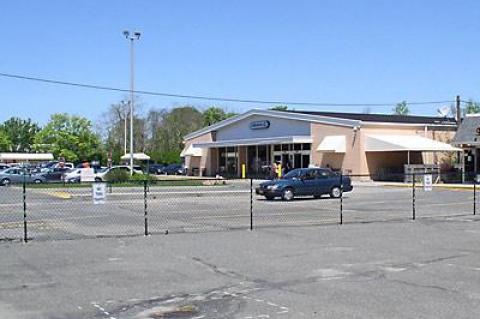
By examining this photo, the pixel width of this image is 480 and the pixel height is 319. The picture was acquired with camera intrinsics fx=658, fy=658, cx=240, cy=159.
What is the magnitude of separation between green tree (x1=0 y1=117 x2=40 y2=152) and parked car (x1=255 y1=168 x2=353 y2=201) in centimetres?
12605

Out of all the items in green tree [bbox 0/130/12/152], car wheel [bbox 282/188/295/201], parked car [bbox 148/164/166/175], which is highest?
green tree [bbox 0/130/12/152]

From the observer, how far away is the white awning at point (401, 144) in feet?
157

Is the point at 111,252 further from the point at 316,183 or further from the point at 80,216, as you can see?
the point at 316,183

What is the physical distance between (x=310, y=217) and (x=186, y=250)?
8433mm

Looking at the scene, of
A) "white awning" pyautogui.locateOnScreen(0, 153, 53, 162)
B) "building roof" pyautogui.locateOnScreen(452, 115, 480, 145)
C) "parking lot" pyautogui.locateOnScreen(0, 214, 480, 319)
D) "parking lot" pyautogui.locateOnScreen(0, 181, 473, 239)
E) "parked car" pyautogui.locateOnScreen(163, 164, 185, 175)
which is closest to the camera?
"parking lot" pyautogui.locateOnScreen(0, 214, 480, 319)

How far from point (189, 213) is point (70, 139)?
3564 inches

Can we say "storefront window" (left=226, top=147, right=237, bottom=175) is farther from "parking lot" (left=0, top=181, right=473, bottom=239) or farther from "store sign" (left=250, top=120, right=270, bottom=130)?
"parking lot" (left=0, top=181, right=473, bottom=239)

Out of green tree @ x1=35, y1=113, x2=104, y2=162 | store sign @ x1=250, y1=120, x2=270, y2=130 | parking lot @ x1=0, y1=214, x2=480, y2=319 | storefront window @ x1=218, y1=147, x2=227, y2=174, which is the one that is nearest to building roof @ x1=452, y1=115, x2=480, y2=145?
store sign @ x1=250, y1=120, x2=270, y2=130

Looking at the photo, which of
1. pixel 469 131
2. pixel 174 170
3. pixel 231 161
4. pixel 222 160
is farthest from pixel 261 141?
Answer: pixel 174 170

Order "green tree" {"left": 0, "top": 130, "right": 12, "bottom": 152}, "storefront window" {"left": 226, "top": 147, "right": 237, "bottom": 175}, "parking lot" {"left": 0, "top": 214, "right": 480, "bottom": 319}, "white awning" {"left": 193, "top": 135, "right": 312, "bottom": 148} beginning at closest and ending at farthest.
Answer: "parking lot" {"left": 0, "top": 214, "right": 480, "bottom": 319}
"white awning" {"left": 193, "top": 135, "right": 312, "bottom": 148}
"storefront window" {"left": 226, "top": 147, "right": 237, "bottom": 175}
"green tree" {"left": 0, "top": 130, "right": 12, "bottom": 152}

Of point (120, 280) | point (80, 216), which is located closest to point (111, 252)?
point (120, 280)

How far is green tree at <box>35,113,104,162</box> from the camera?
10838cm

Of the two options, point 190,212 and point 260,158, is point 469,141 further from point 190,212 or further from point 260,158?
point 190,212

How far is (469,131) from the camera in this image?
46.3m
